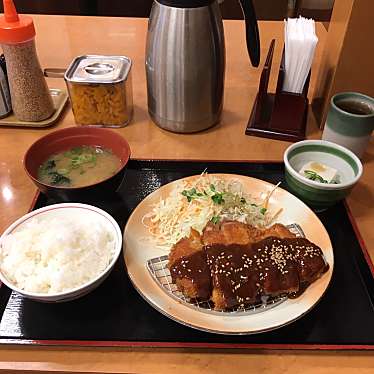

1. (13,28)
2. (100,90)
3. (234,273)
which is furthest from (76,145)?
(234,273)

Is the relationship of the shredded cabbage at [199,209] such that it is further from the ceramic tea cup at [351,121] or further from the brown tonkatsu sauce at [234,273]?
the ceramic tea cup at [351,121]

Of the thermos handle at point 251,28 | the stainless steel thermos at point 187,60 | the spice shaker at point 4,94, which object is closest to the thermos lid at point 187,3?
the stainless steel thermos at point 187,60

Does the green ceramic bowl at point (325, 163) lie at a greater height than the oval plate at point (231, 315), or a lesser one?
greater

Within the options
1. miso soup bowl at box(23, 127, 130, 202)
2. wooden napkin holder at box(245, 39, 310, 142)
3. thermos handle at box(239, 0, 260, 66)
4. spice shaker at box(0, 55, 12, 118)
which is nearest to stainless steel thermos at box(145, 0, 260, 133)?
thermos handle at box(239, 0, 260, 66)

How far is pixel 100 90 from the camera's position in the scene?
1342 mm

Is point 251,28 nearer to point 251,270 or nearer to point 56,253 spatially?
point 251,270

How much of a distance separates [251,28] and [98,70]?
1.59 feet

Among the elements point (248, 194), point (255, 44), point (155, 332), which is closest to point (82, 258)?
point (155, 332)

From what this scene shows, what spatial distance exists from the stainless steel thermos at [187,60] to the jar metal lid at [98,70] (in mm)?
95

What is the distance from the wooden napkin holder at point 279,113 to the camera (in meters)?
1.34

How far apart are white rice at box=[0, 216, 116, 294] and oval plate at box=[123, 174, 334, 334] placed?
0.23 ft

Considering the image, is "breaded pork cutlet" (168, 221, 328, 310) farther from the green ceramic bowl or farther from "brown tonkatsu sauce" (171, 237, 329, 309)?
the green ceramic bowl

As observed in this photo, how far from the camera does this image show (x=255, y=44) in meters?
1.37

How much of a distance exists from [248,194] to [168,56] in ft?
1.53
